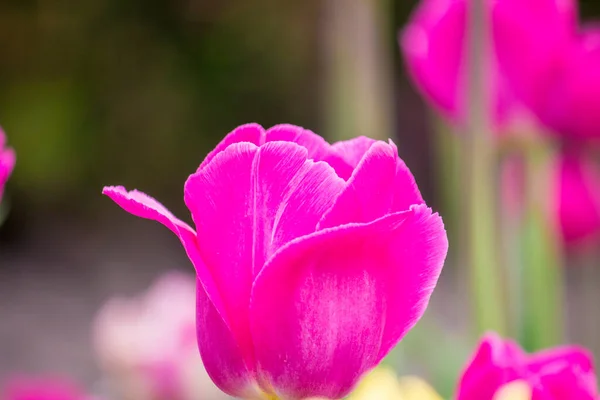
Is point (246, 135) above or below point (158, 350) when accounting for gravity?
above

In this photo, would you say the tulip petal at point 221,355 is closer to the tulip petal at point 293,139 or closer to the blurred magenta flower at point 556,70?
the tulip petal at point 293,139

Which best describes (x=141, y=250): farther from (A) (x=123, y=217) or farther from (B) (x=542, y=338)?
(B) (x=542, y=338)

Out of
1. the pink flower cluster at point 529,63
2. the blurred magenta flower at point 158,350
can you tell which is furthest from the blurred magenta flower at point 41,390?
the pink flower cluster at point 529,63

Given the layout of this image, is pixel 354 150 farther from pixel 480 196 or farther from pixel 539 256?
pixel 539 256

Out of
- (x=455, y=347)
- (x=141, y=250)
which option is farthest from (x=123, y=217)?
(x=455, y=347)

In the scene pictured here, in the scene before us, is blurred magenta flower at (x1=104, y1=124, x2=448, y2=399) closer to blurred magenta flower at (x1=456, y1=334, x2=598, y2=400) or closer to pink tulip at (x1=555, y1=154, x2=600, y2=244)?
blurred magenta flower at (x1=456, y1=334, x2=598, y2=400)

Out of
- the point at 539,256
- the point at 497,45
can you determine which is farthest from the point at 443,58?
the point at 539,256
